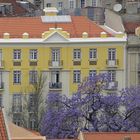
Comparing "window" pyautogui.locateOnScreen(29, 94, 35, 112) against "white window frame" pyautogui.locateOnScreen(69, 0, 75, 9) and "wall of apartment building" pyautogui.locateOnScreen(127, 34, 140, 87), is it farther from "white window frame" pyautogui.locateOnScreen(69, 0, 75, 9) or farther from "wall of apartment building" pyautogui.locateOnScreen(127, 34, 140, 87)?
"white window frame" pyautogui.locateOnScreen(69, 0, 75, 9)

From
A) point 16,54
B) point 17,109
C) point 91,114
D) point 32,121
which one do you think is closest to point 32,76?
point 16,54

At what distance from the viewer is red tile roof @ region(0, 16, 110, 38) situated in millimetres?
79938

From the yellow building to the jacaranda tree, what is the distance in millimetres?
12047

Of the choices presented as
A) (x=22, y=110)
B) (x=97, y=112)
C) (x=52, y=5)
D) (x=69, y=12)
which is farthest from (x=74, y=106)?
(x=52, y=5)

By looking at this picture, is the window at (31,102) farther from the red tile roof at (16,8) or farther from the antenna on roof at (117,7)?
the red tile roof at (16,8)

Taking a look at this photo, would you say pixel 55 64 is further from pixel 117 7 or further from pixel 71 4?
pixel 71 4

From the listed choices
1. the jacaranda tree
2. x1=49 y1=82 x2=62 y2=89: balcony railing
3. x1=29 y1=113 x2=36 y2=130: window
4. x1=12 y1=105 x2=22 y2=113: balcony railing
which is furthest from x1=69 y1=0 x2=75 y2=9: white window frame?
the jacaranda tree

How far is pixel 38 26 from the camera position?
81.2 m

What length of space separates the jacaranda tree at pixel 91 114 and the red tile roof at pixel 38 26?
1384 cm

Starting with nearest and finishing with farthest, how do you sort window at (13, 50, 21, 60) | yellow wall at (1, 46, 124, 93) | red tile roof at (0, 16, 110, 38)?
yellow wall at (1, 46, 124, 93), window at (13, 50, 21, 60), red tile roof at (0, 16, 110, 38)

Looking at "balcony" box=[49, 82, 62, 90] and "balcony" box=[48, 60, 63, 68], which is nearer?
"balcony" box=[49, 82, 62, 90]

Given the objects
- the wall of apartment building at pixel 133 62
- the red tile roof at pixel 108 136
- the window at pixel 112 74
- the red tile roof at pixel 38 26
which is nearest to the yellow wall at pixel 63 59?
the window at pixel 112 74

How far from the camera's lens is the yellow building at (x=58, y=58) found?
78.7 meters

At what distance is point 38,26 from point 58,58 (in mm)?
3764
